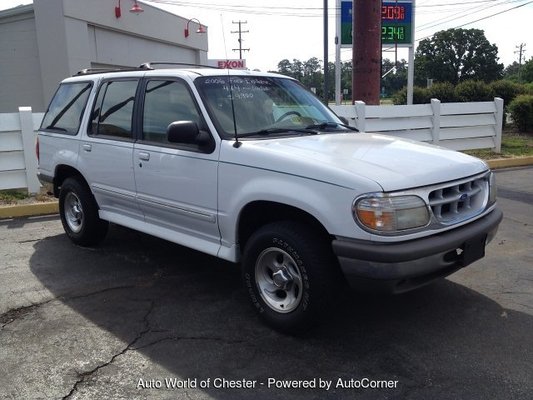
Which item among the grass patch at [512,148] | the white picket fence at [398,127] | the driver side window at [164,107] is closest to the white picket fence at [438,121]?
the white picket fence at [398,127]

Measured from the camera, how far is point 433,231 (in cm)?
346

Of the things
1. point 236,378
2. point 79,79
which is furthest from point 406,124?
point 236,378

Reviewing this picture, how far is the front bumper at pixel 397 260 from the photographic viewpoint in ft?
10.7

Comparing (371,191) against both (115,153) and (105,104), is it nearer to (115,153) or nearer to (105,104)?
(115,153)

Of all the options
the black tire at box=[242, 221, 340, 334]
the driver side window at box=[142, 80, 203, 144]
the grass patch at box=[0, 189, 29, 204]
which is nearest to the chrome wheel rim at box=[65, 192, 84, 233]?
the driver side window at box=[142, 80, 203, 144]

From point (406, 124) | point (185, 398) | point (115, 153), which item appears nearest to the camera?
point (185, 398)

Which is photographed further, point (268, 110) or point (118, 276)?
point (118, 276)

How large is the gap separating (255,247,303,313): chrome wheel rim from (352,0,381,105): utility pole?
631 centimetres

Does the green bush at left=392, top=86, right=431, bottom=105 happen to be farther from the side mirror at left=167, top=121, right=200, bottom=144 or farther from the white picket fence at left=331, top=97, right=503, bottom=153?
the side mirror at left=167, top=121, right=200, bottom=144

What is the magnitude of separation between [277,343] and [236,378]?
50cm

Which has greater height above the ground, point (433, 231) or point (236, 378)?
point (433, 231)

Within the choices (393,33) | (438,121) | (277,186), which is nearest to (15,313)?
(277,186)

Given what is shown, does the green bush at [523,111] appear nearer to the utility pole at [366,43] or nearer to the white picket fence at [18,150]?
the utility pole at [366,43]

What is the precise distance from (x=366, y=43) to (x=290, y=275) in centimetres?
644
